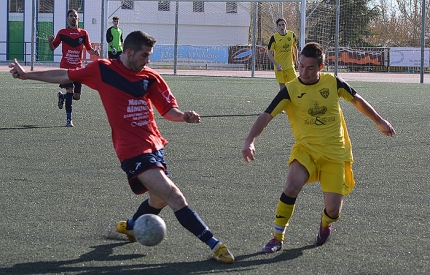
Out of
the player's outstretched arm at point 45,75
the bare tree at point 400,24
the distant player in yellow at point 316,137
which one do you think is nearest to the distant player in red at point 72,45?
the player's outstretched arm at point 45,75

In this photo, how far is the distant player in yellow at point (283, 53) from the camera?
16.1 meters

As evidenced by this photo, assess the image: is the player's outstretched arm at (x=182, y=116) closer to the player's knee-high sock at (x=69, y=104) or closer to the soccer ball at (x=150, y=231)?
the soccer ball at (x=150, y=231)

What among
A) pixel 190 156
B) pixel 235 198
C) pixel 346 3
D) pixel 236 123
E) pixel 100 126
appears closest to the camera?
pixel 235 198

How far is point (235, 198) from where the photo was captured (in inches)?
262

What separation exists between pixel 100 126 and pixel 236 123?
2405 millimetres

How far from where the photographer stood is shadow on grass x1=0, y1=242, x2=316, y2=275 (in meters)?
4.50

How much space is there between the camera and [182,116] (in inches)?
197

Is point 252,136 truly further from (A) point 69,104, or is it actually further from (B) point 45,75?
(A) point 69,104

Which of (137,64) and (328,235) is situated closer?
(137,64)

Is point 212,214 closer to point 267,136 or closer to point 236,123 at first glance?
point 267,136

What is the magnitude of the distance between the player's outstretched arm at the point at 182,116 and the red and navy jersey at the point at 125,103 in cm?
18

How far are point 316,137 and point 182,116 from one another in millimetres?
1017

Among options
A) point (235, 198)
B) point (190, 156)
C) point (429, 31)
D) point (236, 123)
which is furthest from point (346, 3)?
point (235, 198)

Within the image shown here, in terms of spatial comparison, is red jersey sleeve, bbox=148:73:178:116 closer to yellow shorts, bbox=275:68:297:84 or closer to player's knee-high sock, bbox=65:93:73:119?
player's knee-high sock, bbox=65:93:73:119
